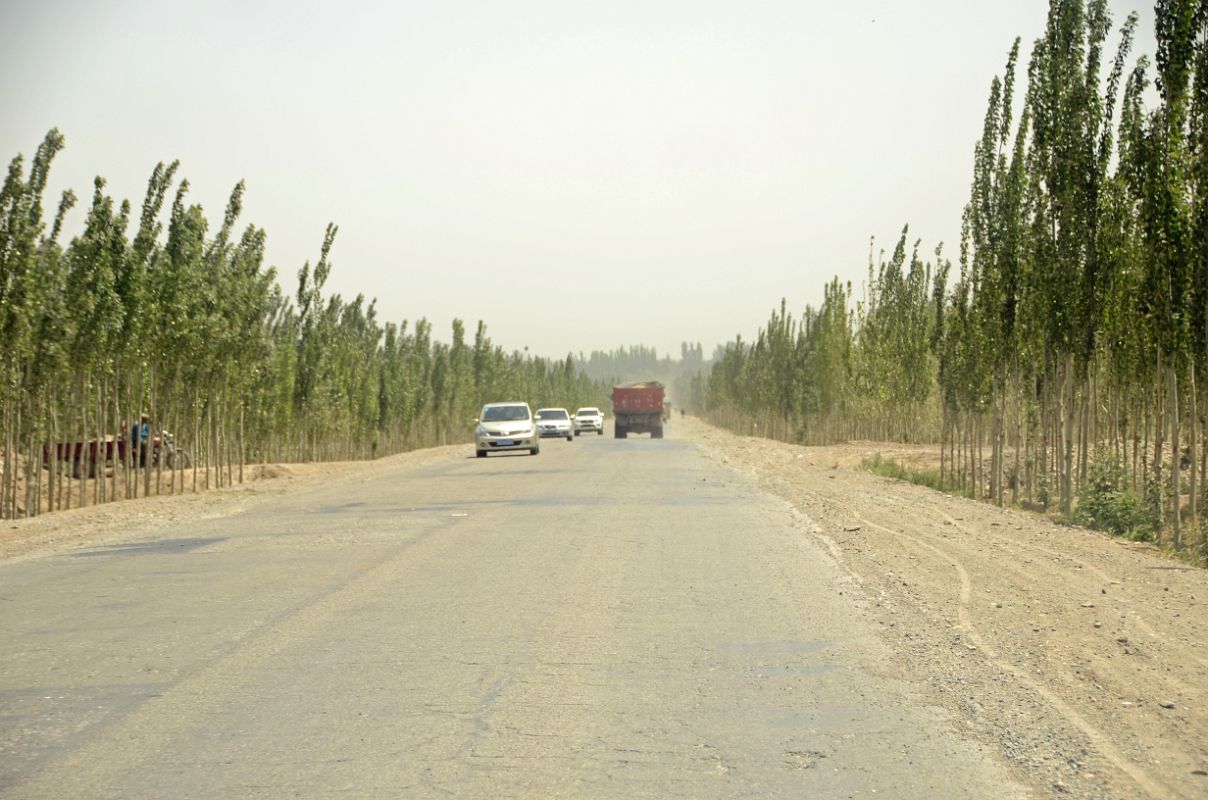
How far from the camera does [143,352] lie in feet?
86.0

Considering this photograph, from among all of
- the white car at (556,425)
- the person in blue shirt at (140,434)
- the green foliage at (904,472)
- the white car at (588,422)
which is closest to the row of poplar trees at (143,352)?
→ the person in blue shirt at (140,434)

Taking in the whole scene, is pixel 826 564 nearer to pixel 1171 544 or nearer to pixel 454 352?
pixel 1171 544

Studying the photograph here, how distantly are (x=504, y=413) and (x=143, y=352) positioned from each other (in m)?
16.7

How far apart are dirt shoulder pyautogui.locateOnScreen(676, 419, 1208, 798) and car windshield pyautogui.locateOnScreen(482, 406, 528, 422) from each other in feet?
79.2

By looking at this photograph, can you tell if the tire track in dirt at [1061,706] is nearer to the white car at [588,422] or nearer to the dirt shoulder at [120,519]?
the dirt shoulder at [120,519]

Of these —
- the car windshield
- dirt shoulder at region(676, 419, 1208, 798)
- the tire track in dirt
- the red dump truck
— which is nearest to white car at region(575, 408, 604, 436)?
the red dump truck

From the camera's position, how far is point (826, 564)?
40.5ft

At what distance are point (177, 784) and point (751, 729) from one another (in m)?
2.71

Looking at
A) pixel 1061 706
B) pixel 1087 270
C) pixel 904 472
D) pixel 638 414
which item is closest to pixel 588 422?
pixel 638 414

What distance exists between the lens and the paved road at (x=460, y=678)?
517 cm

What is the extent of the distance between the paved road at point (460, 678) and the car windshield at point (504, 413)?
26.9 m

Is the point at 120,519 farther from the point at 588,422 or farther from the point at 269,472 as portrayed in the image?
the point at 588,422

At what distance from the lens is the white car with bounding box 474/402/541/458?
132ft

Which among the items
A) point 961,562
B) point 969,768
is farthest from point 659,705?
point 961,562
